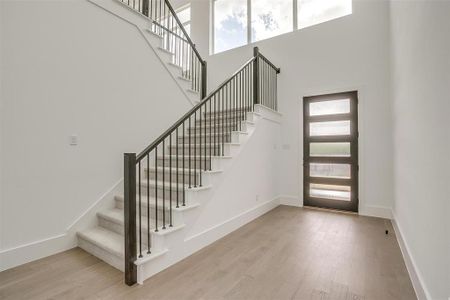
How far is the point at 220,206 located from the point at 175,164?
41.4 inches

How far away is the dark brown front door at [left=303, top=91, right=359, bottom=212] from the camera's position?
4.30m

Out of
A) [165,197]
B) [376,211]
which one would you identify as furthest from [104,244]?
[376,211]

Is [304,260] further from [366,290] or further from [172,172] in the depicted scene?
[172,172]

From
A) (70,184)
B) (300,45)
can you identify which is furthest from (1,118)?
(300,45)

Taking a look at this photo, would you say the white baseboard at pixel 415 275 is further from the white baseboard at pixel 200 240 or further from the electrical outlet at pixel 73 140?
the electrical outlet at pixel 73 140

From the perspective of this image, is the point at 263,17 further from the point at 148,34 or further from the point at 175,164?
the point at 175,164

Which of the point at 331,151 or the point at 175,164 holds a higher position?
the point at 331,151

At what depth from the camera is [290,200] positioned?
16.1 feet

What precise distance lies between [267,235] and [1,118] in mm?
3430

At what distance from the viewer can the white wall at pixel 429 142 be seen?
127cm

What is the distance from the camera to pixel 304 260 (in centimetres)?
248

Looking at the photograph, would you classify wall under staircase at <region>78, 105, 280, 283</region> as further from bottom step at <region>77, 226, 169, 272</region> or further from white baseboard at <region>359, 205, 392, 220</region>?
white baseboard at <region>359, 205, 392, 220</region>

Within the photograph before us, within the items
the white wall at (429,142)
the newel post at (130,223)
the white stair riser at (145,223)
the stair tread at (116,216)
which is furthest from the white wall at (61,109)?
the white wall at (429,142)

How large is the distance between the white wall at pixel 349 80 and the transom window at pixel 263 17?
0.32 metres
